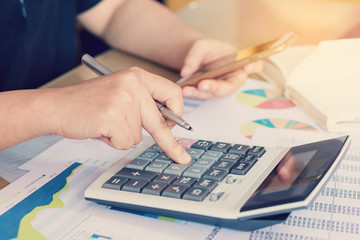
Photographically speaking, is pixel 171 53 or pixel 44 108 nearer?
pixel 44 108

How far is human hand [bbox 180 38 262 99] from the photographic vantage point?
2.49 feet

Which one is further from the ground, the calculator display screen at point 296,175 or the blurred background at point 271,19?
the blurred background at point 271,19

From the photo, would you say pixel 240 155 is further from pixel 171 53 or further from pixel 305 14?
pixel 305 14

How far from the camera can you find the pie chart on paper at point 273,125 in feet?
2.20

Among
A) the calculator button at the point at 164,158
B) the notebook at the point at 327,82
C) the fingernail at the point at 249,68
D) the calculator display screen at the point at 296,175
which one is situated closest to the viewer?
the calculator display screen at the point at 296,175

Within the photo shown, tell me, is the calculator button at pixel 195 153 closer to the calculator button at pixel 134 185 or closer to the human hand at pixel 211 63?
the calculator button at pixel 134 185

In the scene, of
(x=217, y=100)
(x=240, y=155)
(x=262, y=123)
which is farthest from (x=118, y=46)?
(x=240, y=155)

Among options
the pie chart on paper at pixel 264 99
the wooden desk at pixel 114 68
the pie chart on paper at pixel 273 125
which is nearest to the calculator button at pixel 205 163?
the pie chart on paper at pixel 273 125

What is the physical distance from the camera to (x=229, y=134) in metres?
0.66

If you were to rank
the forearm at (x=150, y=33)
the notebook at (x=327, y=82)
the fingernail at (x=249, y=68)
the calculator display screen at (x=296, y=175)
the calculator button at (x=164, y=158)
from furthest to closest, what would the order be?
1. the forearm at (x=150, y=33)
2. the fingernail at (x=249, y=68)
3. the notebook at (x=327, y=82)
4. the calculator button at (x=164, y=158)
5. the calculator display screen at (x=296, y=175)

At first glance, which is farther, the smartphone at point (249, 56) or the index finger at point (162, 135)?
the smartphone at point (249, 56)

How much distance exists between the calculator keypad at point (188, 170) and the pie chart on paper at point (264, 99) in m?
0.21

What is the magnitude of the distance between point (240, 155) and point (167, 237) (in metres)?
0.14

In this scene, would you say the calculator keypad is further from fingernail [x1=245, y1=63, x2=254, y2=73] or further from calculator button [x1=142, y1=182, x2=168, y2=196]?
fingernail [x1=245, y1=63, x2=254, y2=73]
